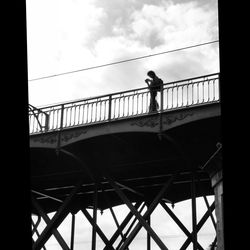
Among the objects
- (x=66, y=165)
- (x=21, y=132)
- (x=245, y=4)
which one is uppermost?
(x=66, y=165)

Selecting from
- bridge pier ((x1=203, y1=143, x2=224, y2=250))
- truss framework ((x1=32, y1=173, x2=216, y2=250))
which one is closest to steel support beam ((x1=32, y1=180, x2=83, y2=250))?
truss framework ((x1=32, y1=173, x2=216, y2=250))

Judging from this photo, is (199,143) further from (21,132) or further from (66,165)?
(21,132)

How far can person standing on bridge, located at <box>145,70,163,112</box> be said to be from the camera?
1894 centimetres

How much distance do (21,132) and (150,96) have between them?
1805cm

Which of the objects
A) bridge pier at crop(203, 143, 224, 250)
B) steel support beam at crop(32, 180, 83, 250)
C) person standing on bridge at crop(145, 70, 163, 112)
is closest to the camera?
bridge pier at crop(203, 143, 224, 250)

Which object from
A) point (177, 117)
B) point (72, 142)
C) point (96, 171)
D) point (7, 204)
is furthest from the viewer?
point (96, 171)

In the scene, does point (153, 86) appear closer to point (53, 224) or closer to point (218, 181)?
point (218, 181)

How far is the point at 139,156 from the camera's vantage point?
20.7 metres

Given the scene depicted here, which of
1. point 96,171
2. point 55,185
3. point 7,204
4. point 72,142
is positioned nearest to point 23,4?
point 7,204

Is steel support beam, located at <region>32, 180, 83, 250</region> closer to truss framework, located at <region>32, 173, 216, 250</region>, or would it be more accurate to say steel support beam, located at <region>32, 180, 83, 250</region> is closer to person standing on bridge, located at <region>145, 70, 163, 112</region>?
truss framework, located at <region>32, 173, 216, 250</region>

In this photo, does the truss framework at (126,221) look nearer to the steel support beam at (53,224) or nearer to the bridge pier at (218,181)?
the steel support beam at (53,224)

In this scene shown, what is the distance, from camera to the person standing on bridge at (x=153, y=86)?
62.1 ft

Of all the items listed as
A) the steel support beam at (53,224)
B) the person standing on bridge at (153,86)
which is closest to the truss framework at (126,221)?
the steel support beam at (53,224)

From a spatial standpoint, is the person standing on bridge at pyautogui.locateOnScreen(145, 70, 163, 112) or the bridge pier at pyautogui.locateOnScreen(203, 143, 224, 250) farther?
the person standing on bridge at pyautogui.locateOnScreen(145, 70, 163, 112)
